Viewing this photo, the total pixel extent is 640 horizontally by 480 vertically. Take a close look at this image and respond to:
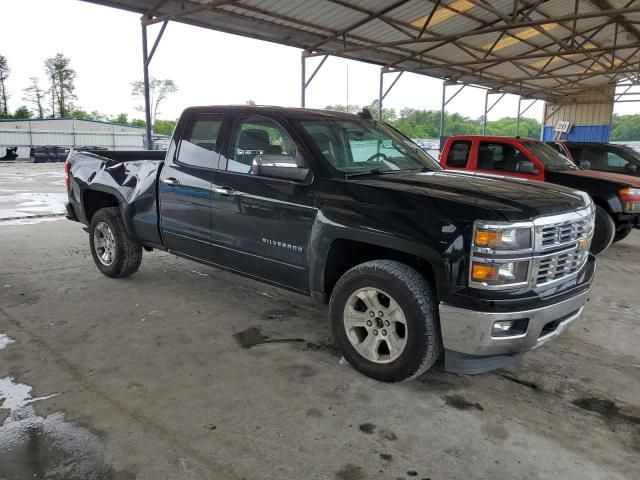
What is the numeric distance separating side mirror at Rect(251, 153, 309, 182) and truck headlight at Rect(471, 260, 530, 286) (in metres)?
1.38

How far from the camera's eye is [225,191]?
4.02 m

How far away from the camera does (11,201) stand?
11.5 metres

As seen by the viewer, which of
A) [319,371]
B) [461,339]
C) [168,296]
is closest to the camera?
[461,339]

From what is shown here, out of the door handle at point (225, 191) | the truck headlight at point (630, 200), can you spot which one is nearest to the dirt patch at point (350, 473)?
the door handle at point (225, 191)

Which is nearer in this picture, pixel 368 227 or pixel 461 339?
pixel 461 339

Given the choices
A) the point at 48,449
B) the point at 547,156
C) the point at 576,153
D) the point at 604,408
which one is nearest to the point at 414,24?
the point at 576,153

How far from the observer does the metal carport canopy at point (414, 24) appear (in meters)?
10.4

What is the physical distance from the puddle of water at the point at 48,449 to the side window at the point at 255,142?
2.16 metres

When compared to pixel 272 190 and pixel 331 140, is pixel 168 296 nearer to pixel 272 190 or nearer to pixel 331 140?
pixel 272 190

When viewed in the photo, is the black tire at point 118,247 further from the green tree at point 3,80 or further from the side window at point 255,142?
the green tree at point 3,80

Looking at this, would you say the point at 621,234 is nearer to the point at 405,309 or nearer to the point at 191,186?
the point at 405,309

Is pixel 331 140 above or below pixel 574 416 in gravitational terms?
above

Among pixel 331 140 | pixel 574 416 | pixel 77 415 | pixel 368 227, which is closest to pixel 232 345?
pixel 77 415

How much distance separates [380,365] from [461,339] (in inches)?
24.4
